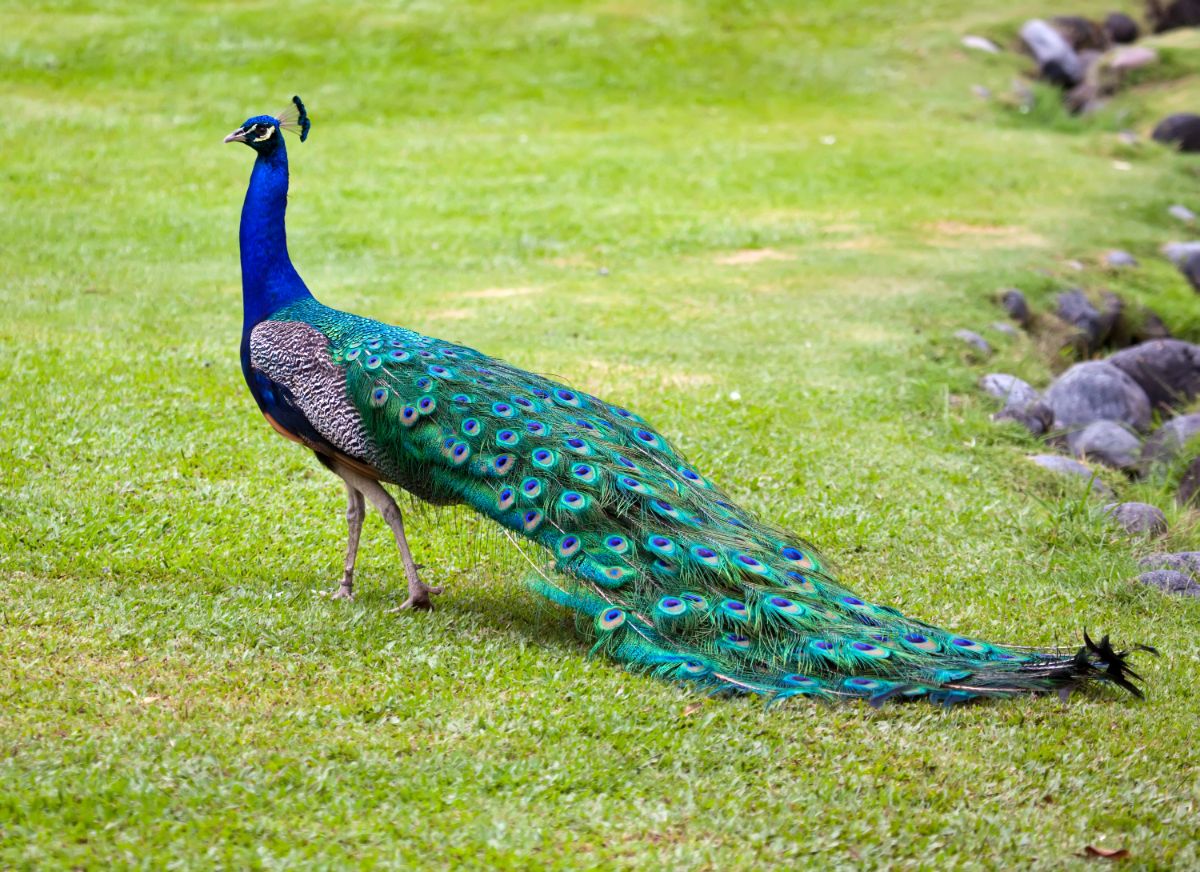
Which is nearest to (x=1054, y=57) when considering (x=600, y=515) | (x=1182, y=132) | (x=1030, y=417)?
(x=1182, y=132)

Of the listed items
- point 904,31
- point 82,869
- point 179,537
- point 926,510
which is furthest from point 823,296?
point 904,31

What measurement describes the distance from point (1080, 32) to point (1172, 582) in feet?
66.3

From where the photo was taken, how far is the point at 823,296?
1230 centimetres

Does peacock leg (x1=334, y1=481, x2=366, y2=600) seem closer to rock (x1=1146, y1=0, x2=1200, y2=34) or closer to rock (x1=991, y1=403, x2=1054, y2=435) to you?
rock (x1=991, y1=403, x2=1054, y2=435)

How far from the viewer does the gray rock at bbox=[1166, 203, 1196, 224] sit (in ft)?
53.6

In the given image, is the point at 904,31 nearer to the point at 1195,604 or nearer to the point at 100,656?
the point at 1195,604

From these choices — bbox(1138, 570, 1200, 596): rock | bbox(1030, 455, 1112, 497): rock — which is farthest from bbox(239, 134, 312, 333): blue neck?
bbox(1030, 455, 1112, 497): rock

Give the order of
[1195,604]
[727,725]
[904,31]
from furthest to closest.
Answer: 1. [904,31]
2. [1195,604]
3. [727,725]

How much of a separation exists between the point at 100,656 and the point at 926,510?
4727mm

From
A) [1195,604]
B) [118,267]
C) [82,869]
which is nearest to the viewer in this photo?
[82,869]

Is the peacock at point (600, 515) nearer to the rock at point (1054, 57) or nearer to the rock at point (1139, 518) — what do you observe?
the rock at point (1139, 518)

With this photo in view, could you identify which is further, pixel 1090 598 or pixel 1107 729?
pixel 1090 598

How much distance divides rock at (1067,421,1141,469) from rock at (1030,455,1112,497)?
1.78 ft

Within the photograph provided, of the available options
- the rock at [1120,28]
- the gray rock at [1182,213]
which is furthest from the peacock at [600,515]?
the rock at [1120,28]
